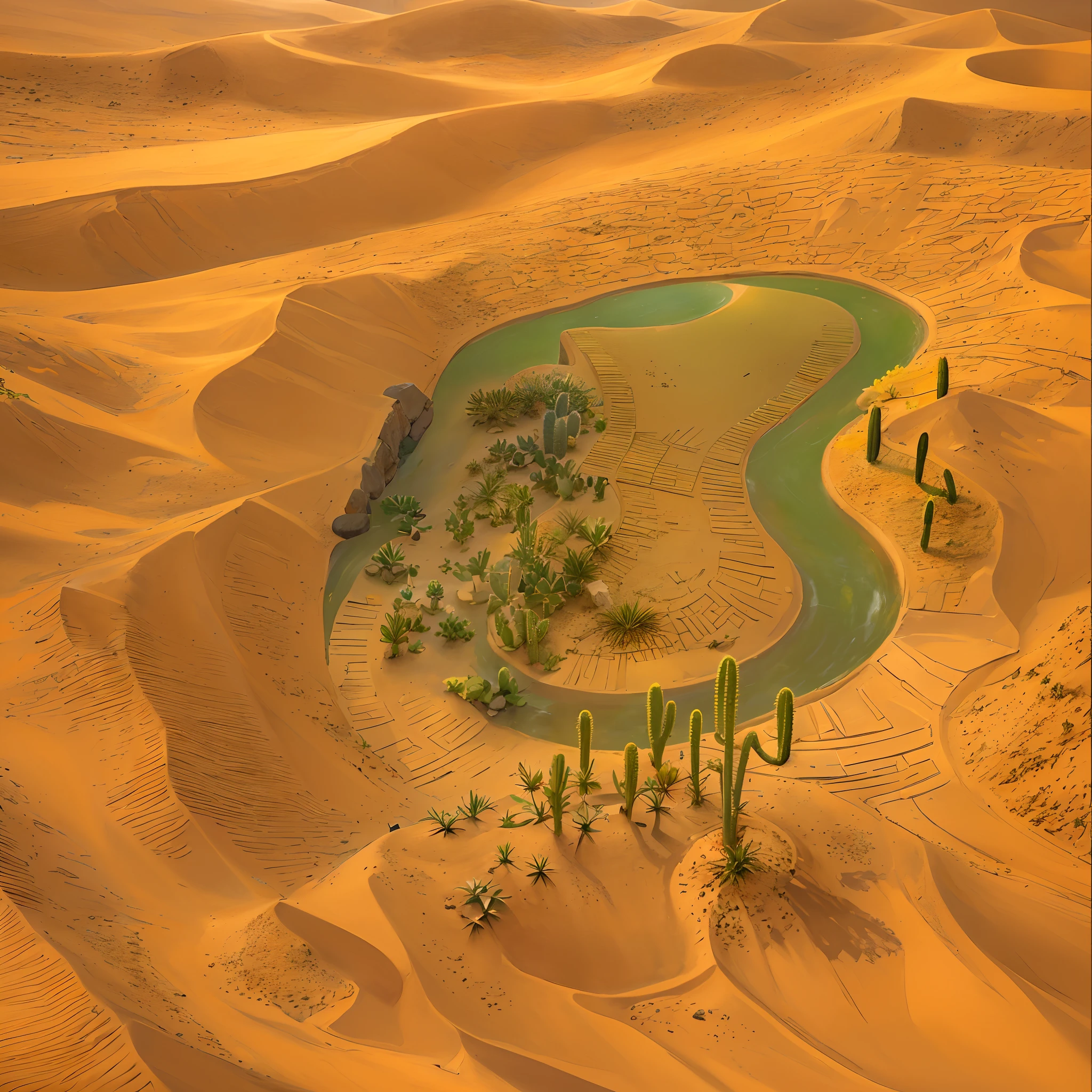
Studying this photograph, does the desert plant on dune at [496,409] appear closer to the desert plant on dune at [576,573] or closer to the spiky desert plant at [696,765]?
the desert plant on dune at [576,573]

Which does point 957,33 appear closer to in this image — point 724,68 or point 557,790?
point 724,68

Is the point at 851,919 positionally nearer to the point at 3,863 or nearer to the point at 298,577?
the point at 3,863

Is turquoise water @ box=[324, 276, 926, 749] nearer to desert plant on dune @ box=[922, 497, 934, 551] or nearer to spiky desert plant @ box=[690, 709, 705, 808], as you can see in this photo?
desert plant on dune @ box=[922, 497, 934, 551]

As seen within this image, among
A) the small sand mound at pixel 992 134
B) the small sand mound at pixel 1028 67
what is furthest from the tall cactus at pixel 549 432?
the small sand mound at pixel 1028 67

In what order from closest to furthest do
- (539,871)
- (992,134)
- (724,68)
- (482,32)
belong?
(539,871) < (992,134) < (724,68) < (482,32)

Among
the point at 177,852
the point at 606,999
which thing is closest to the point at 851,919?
the point at 606,999

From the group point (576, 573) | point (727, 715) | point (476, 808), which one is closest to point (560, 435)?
point (576, 573)

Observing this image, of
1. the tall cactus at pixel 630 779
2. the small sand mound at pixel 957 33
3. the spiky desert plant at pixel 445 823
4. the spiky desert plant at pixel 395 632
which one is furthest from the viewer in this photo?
the small sand mound at pixel 957 33
